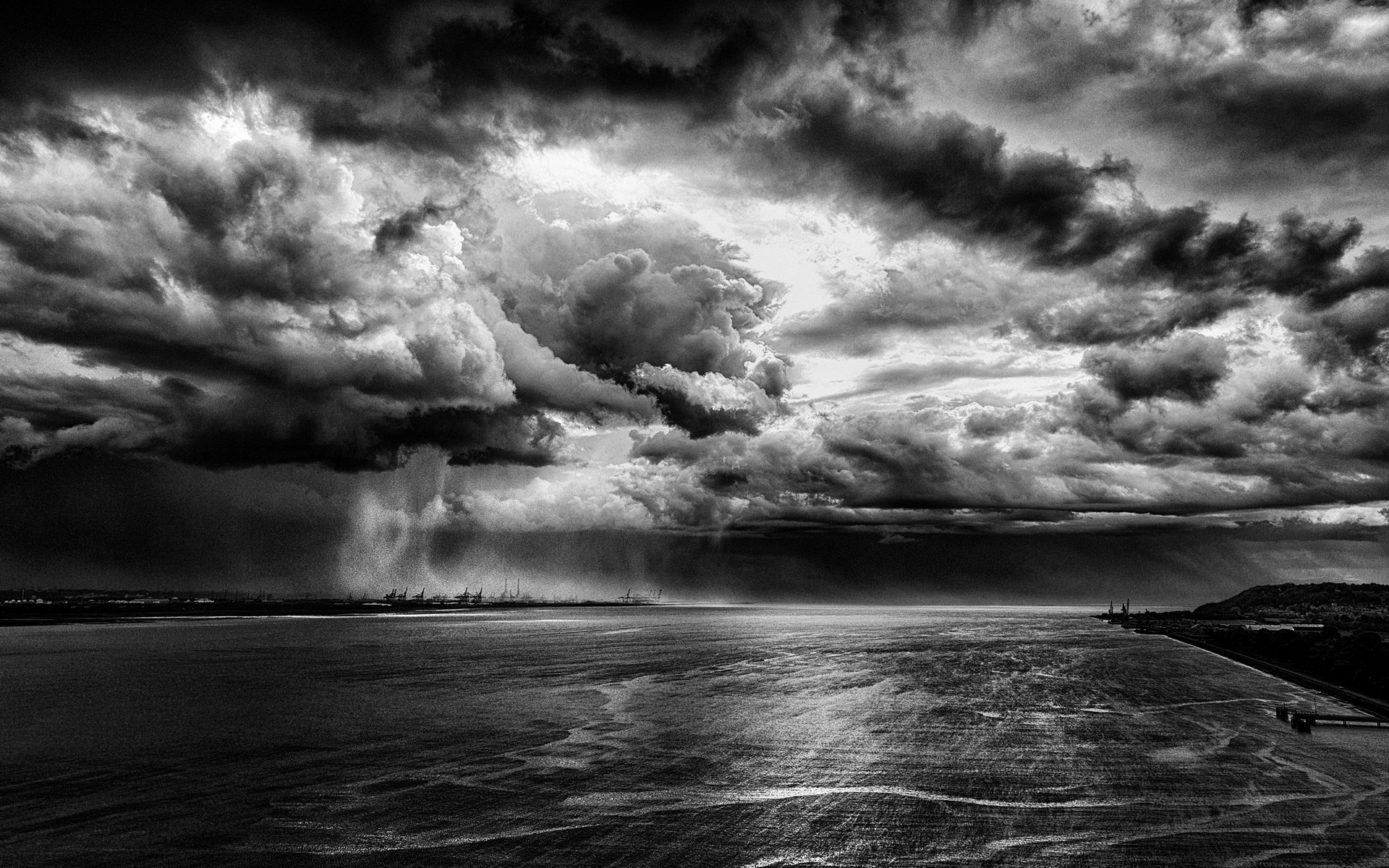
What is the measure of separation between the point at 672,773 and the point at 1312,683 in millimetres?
68282

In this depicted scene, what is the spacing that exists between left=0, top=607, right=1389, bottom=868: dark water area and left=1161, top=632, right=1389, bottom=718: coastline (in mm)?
4113

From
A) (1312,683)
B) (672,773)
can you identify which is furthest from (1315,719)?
(672,773)

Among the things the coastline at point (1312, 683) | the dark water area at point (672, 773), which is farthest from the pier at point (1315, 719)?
the coastline at point (1312, 683)

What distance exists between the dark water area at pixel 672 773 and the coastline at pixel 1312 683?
4.11 metres

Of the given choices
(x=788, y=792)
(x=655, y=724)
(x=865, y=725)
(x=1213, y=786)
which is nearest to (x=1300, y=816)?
(x=1213, y=786)

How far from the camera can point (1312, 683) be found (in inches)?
2901

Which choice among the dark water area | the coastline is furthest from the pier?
the coastline

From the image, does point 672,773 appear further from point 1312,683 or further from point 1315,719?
point 1312,683

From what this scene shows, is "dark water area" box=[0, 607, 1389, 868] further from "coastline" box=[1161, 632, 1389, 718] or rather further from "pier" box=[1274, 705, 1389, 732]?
"coastline" box=[1161, 632, 1389, 718]

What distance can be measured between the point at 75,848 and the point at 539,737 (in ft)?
68.2

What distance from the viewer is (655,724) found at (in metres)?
44.8

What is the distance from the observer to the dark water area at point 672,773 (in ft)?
74.6

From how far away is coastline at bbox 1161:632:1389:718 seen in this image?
55875 mm

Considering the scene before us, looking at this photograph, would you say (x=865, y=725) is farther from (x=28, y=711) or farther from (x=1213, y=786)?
(x=28, y=711)
